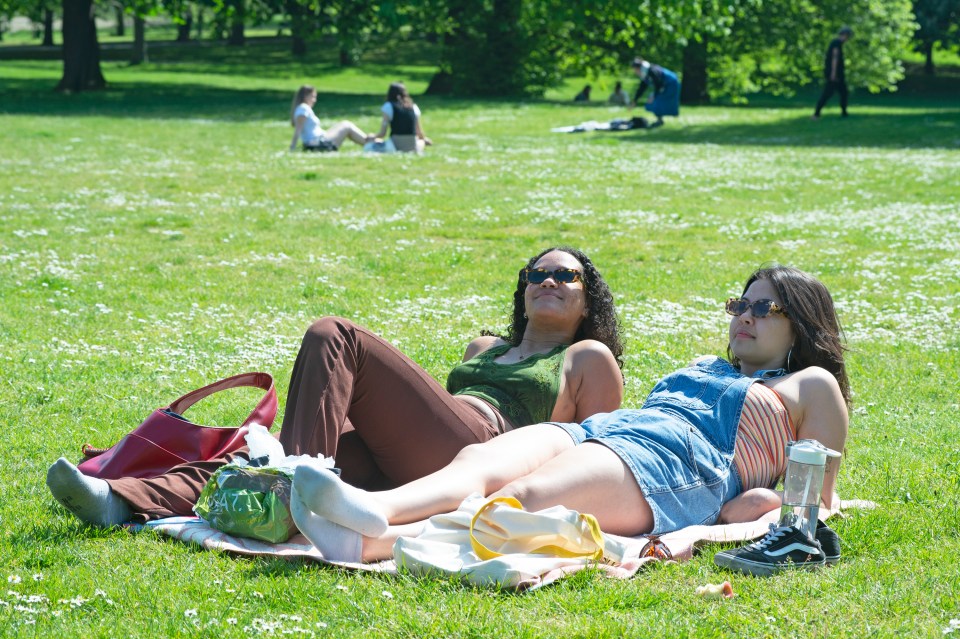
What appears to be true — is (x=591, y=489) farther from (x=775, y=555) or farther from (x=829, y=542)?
(x=829, y=542)

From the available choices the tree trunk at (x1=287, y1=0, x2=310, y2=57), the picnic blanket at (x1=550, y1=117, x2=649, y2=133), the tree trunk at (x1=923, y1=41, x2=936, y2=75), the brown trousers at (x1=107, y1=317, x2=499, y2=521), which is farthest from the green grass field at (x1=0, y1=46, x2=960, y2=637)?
the tree trunk at (x1=923, y1=41, x2=936, y2=75)

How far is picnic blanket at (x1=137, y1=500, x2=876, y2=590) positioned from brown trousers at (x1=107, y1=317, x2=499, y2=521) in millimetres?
213

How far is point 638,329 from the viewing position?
912 centimetres

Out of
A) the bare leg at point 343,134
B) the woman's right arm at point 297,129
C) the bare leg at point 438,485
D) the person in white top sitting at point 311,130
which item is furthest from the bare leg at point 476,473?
the bare leg at point 343,134

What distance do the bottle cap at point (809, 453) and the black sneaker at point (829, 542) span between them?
1.01 ft

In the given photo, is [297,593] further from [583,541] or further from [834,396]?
[834,396]

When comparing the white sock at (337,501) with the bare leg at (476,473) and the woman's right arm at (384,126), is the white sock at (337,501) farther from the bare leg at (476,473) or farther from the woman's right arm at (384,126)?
the woman's right arm at (384,126)

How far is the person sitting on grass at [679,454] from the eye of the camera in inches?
167

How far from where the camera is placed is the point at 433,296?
1030 centimetres

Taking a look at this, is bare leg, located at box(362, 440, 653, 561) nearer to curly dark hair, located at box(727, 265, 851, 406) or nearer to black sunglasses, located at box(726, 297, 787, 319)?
black sunglasses, located at box(726, 297, 787, 319)

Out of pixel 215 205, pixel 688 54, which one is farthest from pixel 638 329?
pixel 688 54

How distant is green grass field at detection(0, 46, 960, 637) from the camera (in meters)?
3.95

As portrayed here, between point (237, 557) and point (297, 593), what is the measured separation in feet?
1.67

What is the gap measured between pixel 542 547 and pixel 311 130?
725 inches
